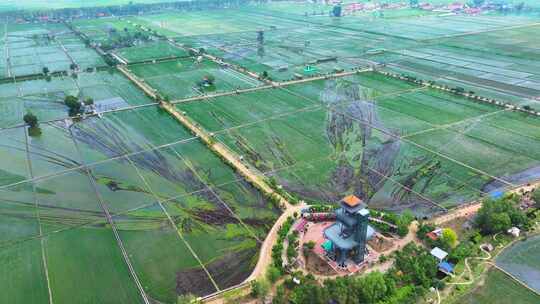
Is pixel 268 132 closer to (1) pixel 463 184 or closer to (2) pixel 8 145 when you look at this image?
(1) pixel 463 184

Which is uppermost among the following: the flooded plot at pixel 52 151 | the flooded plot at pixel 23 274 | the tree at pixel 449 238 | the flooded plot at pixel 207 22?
the flooded plot at pixel 207 22

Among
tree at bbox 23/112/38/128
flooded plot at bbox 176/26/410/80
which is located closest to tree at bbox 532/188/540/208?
flooded plot at bbox 176/26/410/80

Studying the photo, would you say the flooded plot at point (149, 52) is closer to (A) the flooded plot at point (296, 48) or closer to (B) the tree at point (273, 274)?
(A) the flooded plot at point (296, 48)

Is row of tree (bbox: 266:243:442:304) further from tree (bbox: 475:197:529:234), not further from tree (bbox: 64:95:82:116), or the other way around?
tree (bbox: 64:95:82:116)

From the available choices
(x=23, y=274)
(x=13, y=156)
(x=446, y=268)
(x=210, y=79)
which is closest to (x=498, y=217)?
(x=446, y=268)

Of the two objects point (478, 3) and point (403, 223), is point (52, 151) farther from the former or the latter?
point (478, 3)

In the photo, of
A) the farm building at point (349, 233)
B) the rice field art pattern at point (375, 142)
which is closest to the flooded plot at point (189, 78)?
the rice field art pattern at point (375, 142)
